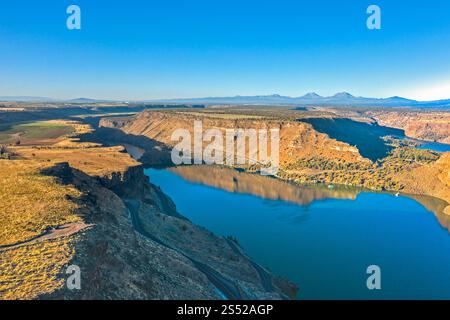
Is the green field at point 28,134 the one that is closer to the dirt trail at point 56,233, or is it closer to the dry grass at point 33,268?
the dirt trail at point 56,233

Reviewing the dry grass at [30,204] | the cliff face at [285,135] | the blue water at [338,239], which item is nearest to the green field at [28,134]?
the blue water at [338,239]

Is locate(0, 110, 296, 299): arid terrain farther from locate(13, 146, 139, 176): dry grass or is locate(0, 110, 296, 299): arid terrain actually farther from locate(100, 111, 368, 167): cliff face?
locate(100, 111, 368, 167): cliff face

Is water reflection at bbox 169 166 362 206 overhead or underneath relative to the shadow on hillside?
underneath

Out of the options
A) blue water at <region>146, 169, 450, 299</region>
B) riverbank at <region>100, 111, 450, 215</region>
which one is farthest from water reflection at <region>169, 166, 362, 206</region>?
riverbank at <region>100, 111, 450, 215</region>

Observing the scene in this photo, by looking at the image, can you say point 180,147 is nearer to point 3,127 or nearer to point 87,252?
point 3,127

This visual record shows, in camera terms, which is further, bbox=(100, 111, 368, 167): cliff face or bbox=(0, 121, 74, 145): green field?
bbox=(100, 111, 368, 167): cliff face

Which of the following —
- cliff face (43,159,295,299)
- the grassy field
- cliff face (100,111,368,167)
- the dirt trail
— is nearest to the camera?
the grassy field
